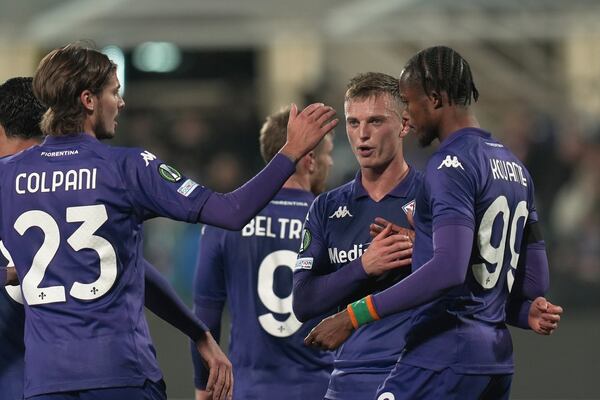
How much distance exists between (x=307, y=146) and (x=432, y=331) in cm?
76

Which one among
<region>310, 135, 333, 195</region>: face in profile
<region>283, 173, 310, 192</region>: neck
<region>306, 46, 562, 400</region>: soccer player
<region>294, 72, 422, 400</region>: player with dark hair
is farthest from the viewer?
<region>310, 135, 333, 195</region>: face in profile

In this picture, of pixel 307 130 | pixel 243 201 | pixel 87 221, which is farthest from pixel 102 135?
pixel 307 130

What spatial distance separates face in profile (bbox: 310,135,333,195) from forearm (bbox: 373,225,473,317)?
185 centimetres

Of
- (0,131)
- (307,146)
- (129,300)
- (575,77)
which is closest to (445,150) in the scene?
(307,146)

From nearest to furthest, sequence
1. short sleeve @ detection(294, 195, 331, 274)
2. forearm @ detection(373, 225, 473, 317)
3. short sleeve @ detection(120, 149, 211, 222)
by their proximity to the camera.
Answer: forearm @ detection(373, 225, 473, 317)
short sleeve @ detection(120, 149, 211, 222)
short sleeve @ detection(294, 195, 331, 274)

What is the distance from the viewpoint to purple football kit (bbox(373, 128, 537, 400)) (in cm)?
404

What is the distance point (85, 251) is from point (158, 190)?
31 centimetres

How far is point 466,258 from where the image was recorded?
3.96 m

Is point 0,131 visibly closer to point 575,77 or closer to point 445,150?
point 445,150

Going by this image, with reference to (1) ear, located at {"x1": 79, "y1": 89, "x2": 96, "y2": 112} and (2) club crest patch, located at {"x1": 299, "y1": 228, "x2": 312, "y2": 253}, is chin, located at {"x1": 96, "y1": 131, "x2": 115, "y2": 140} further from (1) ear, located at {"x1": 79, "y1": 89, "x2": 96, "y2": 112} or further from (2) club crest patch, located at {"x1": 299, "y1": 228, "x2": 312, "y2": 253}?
(2) club crest patch, located at {"x1": 299, "y1": 228, "x2": 312, "y2": 253}

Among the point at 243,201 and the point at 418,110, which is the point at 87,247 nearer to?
the point at 243,201

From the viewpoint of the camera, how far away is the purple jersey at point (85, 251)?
13.5 ft

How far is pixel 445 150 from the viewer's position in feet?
13.6

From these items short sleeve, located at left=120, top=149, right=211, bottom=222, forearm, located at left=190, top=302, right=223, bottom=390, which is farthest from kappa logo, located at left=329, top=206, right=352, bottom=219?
forearm, located at left=190, top=302, right=223, bottom=390
